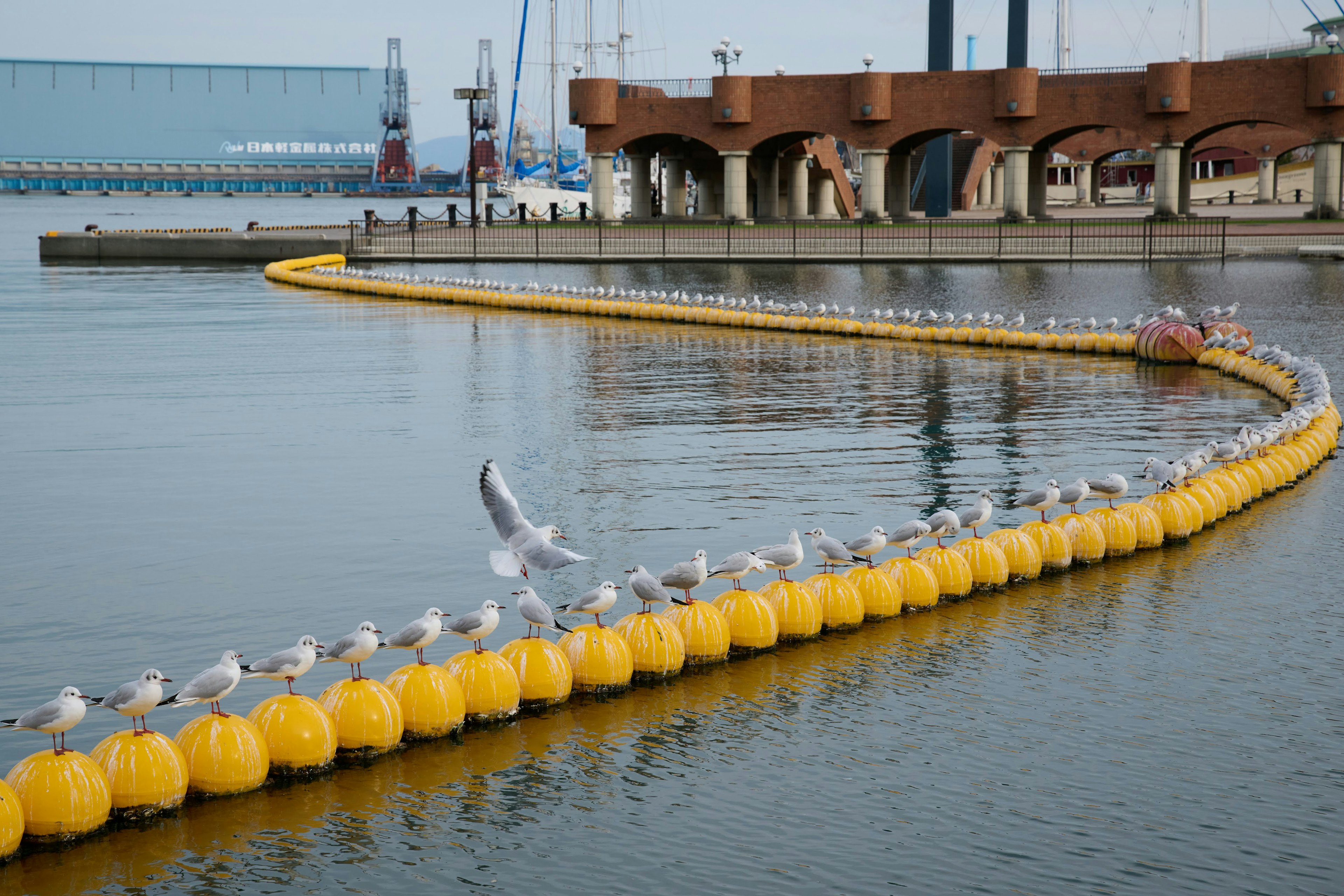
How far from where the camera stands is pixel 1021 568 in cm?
1327

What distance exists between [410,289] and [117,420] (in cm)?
2200

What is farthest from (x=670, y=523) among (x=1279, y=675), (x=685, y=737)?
(x=1279, y=675)

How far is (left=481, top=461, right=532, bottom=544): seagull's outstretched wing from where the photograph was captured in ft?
34.7

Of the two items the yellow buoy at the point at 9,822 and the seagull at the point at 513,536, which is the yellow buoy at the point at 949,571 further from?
the yellow buoy at the point at 9,822

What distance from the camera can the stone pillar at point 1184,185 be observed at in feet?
226

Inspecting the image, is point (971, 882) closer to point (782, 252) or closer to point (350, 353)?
point (350, 353)

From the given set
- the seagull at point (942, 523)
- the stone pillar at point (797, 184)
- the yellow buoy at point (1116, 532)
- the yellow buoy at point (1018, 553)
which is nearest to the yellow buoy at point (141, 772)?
the seagull at point (942, 523)

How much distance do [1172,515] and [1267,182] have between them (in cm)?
9979

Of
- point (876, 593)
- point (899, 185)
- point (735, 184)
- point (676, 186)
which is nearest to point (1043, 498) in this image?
point (876, 593)

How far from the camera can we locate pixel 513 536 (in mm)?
10711

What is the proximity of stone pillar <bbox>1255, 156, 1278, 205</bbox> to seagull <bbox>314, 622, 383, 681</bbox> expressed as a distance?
105250 millimetres

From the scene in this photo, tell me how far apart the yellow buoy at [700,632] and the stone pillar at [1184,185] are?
63457 millimetres

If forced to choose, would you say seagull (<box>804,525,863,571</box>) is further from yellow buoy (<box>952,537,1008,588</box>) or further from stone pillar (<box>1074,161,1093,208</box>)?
stone pillar (<box>1074,161,1093,208</box>)

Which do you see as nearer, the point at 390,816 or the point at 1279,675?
the point at 390,816
